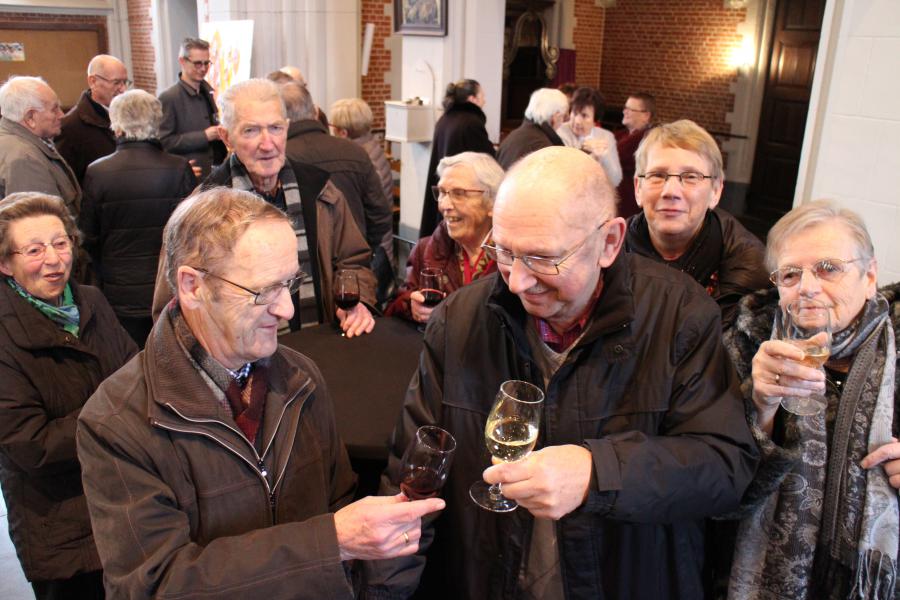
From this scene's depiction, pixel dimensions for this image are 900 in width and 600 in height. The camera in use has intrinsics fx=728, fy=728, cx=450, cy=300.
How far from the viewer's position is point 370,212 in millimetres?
3926

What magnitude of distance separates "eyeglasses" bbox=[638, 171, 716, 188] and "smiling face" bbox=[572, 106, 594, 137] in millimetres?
3951

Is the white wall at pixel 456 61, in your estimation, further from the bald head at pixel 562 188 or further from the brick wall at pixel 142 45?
the brick wall at pixel 142 45

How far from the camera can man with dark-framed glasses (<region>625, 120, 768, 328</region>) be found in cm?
225

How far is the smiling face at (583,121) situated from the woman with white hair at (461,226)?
3398 mm

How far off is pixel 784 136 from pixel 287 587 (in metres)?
10.3

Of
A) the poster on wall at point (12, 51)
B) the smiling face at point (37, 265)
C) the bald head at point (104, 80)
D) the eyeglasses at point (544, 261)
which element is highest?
the poster on wall at point (12, 51)

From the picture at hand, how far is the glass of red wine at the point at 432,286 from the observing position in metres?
2.64

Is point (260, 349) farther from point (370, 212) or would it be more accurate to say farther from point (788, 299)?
point (370, 212)

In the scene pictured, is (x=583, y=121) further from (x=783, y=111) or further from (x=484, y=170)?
(x=783, y=111)

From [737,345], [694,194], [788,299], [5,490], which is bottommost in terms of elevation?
[5,490]

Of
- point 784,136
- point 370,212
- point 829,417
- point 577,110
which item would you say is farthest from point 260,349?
point 784,136

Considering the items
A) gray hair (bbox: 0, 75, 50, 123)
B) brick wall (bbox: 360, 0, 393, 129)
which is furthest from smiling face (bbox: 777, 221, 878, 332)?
brick wall (bbox: 360, 0, 393, 129)

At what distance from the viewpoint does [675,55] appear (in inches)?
466

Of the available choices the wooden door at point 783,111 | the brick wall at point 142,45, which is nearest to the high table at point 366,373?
the wooden door at point 783,111
